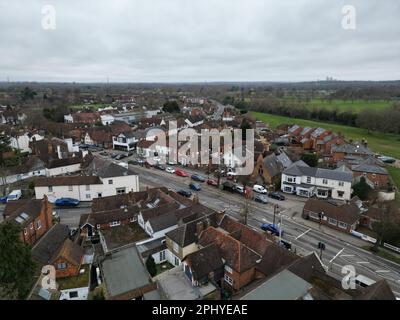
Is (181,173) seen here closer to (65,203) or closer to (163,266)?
(65,203)

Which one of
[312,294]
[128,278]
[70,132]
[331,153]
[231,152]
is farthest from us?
[70,132]

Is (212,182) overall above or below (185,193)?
above

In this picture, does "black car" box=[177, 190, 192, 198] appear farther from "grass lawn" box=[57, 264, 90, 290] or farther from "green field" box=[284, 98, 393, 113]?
"green field" box=[284, 98, 393, 113]

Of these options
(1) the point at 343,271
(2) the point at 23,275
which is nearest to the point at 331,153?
(1) the point at 343,271

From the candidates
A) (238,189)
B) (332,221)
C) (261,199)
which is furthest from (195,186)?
(332,221)

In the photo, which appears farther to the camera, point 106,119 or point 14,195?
point 106,119

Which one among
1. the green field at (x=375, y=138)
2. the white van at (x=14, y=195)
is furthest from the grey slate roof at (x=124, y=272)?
the green field at (x=375, y=138)
